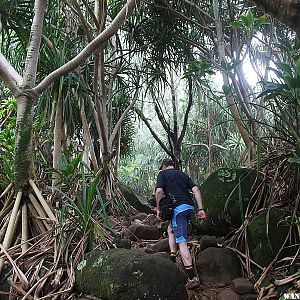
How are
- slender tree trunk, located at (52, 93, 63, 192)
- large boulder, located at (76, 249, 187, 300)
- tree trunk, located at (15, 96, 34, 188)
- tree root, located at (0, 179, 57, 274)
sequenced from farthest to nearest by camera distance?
slender tree trunk, located at (52, 93, 63, 192) < tree trunk, located at (15, 96, 34, 188) < tree root, located at (0, 179, 57, 274) < large boulder, located at (76, 249, 187, 300)

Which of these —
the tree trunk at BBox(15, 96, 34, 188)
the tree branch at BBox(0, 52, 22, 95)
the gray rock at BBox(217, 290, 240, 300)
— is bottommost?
the gray rock at BBox(217, 290, 240, 300)

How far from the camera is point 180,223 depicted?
293 cm

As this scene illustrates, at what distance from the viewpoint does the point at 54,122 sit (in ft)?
13.5

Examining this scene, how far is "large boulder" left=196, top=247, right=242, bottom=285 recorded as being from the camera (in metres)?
2.67

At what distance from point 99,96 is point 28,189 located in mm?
1976

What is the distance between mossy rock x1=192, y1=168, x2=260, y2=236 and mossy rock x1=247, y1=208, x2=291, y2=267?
0.39 meters

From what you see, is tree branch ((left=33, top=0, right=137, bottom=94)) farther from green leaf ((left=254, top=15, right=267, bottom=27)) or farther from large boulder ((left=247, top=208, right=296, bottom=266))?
large boulder ((left=247, top=208, right=296, bottom=266))

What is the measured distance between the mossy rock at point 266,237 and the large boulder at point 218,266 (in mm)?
165

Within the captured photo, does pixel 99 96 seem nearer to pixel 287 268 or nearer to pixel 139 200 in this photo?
pixel 139 200

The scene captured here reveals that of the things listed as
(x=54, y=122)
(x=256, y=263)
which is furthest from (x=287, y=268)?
(x=54, y=122)

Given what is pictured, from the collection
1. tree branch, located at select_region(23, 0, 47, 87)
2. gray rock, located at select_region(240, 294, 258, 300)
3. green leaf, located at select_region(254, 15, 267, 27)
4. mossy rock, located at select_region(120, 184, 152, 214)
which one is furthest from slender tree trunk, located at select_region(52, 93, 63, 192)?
gray rock, located at select_region(240, 294, 258, 300)

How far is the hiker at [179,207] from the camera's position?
282cm

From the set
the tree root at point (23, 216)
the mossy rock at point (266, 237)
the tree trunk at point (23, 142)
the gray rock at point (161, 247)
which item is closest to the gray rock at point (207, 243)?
the mossy rock at point (266, 237)

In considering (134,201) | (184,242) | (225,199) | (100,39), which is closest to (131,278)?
(184,242)
